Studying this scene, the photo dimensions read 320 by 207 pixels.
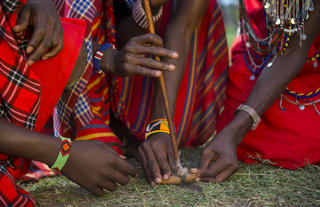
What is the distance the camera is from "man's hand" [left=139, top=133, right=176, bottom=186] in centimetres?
183

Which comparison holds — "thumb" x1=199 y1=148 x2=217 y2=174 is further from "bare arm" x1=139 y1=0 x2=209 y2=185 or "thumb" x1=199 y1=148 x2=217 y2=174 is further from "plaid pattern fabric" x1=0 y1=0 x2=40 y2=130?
Answer: "plaid pattern fabric" x1=0 y1=0 x2=40 y2=130

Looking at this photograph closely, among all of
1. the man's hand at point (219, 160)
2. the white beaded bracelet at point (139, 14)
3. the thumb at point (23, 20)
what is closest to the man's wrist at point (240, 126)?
the man's hand at point (219, 160)

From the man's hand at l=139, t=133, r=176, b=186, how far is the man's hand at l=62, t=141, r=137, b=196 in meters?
0.16

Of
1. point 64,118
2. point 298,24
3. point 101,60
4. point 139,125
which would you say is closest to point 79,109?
point 64,118

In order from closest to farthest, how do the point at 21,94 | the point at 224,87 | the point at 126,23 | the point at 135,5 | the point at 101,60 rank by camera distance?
the point at 21,94
the point at 101,60
the point at 135,5
the point at 126,23
the point at 224,87

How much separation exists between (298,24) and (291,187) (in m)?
0.79

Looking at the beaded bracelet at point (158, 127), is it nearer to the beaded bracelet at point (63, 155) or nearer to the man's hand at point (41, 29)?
the beaded bracelet at point (63, 155)

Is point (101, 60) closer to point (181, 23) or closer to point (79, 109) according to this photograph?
point (79, 109)

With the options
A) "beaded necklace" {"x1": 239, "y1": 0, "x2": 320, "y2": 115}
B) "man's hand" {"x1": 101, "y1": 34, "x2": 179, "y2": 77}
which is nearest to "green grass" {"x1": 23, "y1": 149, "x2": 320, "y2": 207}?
"beaded necklace" {"x1": 239, "y1": 0, "x2": 320, "y2": 115}

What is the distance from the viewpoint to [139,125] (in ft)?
7.80

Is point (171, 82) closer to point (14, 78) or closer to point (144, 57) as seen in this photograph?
point (144, 57)

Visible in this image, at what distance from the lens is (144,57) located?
174 centimetres

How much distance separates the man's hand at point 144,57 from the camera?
65.2 inches

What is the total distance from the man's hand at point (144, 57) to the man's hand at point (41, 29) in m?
0.30
